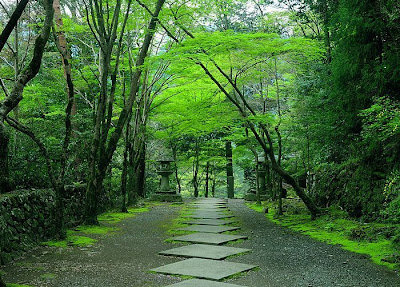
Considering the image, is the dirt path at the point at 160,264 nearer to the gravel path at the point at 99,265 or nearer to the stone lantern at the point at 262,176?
the gravel path at the point at 99,265

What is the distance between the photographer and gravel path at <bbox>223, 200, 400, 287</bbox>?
376 cm

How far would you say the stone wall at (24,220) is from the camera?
477 cm

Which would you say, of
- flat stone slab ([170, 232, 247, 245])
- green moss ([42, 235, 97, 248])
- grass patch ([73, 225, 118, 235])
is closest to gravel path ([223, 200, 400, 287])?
flat stone slab ([170, 232, 247, 245])

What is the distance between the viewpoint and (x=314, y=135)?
354 inches

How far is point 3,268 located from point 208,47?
5.78m

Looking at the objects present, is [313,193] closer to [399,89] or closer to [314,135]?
[314,135]

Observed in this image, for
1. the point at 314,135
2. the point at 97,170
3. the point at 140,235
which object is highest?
the point at 314,135

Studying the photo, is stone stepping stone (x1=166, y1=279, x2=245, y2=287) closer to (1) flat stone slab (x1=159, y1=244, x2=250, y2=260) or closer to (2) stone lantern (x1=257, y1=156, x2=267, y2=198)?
(1) flat stone slab (x1=159, y1=244, x2=250, y2=260)

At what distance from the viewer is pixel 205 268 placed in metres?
4.21

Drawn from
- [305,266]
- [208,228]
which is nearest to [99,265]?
[305,266]

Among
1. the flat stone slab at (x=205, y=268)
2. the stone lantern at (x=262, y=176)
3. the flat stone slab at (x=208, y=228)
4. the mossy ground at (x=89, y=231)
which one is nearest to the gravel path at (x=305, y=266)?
the flat stone slab at (x=205, y=268)

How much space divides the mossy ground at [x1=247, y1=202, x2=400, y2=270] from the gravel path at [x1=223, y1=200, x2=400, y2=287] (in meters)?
0.20

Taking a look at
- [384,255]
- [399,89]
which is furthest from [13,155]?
[399,89]

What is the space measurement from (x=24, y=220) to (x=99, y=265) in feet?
5.67
